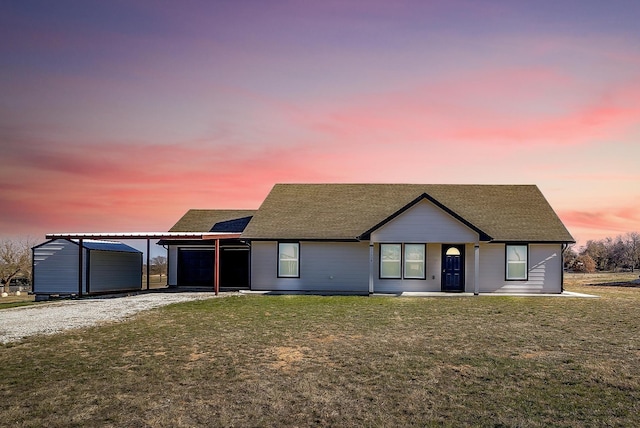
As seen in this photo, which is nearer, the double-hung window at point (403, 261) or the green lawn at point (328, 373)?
the green lawn at point (328, 373)

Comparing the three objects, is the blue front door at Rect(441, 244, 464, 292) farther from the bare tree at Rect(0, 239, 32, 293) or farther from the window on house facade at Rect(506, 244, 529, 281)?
the bare tree at Rect(0, 239, 32, 293)

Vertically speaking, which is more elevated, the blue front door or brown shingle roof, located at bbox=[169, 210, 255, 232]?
brown shingle roof, located at bbox=[169, 210, 255, 232]

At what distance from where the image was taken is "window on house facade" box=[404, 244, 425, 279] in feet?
84.8

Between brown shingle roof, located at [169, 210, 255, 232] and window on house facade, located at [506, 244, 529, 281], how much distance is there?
49.3ft

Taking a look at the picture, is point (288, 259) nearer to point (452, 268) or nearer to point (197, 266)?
point (197, 266)

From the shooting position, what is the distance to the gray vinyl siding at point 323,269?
85.8 ft

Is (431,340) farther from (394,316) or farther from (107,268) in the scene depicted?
(107,268)

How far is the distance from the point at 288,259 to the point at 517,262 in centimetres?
1175

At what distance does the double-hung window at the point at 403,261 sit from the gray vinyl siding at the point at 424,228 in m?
1.00

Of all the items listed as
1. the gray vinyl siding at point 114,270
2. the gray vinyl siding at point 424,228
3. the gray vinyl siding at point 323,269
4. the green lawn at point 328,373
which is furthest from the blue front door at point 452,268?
the gray vinyl siding at point 114,270

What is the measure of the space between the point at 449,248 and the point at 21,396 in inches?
833

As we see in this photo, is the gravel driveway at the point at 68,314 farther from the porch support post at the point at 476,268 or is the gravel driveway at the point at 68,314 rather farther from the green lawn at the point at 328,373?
the porch support post at the point at 476,268

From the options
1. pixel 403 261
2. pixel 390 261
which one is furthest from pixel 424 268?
pixel 390 261

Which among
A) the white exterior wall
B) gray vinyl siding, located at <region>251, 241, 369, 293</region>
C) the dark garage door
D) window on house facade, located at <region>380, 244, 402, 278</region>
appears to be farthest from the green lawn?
the dark garage door
